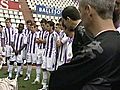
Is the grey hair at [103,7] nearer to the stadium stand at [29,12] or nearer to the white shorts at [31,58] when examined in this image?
the white shorts at [31,58]

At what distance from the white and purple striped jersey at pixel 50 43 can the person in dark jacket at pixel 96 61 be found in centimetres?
666

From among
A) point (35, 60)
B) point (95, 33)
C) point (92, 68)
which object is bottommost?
point (35, 60)

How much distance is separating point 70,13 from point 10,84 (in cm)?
107

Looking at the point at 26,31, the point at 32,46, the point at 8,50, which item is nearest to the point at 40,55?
the point at 32,46

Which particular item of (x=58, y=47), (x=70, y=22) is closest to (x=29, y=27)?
(x=58, y=47)

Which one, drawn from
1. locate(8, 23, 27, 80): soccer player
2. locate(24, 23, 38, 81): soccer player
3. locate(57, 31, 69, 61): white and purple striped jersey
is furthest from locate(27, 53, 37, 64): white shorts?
locate(57, 31, 69, 61): white and purple striped jersey

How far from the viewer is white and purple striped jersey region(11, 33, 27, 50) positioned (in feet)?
33.9

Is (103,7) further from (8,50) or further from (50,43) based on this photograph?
(8,50)

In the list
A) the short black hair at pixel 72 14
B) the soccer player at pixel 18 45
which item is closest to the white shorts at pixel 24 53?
the soccer player at pixel 18 45

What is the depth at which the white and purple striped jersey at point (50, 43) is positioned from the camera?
8.57 m

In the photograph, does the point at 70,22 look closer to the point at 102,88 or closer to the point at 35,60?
the point at 102,88

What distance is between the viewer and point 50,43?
880 centimetres

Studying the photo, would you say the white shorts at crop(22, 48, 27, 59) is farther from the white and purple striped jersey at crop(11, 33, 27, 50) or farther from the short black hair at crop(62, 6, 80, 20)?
the short black hair at crop(62, 6, 80, 20)

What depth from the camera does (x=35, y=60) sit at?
10211 mm
